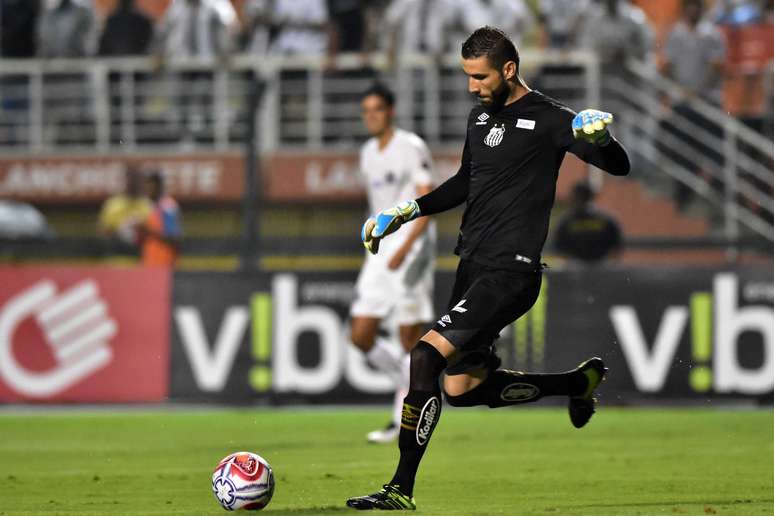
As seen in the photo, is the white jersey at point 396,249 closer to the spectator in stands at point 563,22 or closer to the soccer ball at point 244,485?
the soccer ball at point 244,485

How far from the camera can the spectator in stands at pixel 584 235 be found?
1636 centimetres

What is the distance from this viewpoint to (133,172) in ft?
63.6

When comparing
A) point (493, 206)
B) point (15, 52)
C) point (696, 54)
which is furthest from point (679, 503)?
point (15, 52)

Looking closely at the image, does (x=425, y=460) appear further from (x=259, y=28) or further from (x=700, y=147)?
(x=259, y=28)

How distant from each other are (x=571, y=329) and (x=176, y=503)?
8159 millimetres

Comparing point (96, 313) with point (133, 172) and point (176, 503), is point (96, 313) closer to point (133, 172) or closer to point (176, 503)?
point (133, 172)

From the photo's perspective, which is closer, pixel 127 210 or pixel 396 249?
pixel 396 249

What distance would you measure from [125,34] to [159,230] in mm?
4247

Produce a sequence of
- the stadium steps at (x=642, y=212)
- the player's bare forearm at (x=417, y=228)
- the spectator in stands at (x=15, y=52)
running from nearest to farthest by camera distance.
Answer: the player's bare forearm at (x=417, y=228) → the stadium steps at (x=642, y=212) → the spectator in stands at (x=15, y=52)

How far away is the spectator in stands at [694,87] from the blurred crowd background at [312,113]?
0.07 feet

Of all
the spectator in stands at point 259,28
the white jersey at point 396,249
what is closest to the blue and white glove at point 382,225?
the white jersey at point 396,249

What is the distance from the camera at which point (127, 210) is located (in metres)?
18.9

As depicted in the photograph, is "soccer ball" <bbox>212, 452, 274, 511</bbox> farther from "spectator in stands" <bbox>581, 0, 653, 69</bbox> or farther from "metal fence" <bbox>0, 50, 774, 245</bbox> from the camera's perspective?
"spectator in stands" <bbox>581, 0, 653, 69</bbox>

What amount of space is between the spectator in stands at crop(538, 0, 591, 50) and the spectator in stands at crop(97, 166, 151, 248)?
5.07 m
